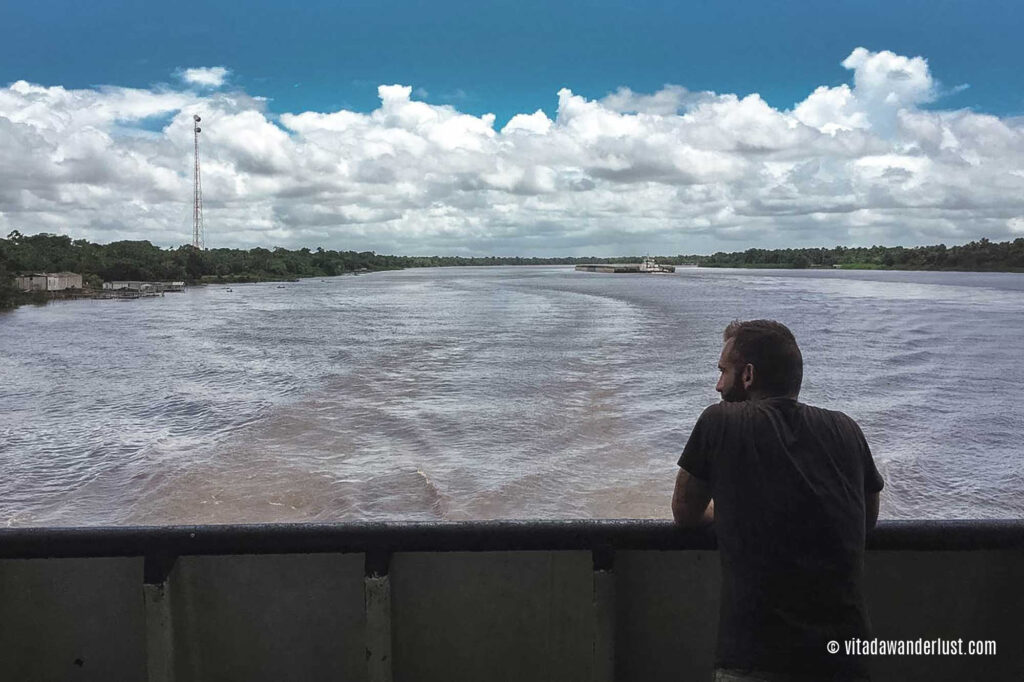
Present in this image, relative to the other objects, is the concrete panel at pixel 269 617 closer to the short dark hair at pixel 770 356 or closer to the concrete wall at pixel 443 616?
the concrete wall at pixel 443 616

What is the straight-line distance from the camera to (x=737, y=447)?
8.20 ft

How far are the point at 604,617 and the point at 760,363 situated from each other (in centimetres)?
119

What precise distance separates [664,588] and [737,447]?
943mm

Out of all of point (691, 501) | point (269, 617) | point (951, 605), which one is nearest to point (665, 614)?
point (691, 501)

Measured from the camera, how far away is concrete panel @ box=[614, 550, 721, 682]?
3145 mm

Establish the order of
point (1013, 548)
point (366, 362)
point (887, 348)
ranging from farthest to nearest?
point (887, 348) < point (366, 362) < point (1013, 548)

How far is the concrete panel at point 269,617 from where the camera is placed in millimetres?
3145

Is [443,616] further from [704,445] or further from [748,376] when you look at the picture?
[748,376]

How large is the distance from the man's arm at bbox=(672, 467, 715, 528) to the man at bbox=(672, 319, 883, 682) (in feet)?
0.62

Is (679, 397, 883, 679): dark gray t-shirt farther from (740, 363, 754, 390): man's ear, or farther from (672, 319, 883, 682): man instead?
(740, 363, 754, 390): man's ear

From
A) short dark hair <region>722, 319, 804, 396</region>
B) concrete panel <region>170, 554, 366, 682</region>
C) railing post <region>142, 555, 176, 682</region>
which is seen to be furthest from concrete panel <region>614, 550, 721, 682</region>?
railing post <region>142, 555, 176, 682</region>

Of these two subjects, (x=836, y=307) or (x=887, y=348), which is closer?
(x=887, y=348)

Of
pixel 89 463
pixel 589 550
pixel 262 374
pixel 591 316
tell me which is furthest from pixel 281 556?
pixel 591 316

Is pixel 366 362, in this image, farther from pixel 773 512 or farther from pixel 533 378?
pixel 773 512
